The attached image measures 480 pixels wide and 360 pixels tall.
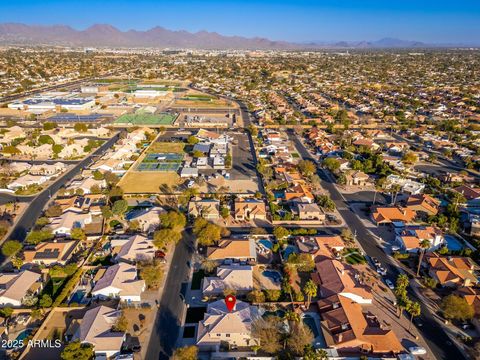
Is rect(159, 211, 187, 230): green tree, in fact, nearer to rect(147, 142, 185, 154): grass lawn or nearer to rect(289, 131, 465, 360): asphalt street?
rect(289, 131, 465, 360): asphalt street

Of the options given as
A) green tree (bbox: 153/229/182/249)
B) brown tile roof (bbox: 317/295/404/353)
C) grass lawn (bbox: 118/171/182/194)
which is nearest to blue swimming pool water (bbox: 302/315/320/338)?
brown tile roof (bbox: 317/295/404/353)

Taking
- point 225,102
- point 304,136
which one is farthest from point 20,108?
point 304,136

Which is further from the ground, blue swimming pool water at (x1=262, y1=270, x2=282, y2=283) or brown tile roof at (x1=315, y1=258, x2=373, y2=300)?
brown tile roof at (x1=315, y1=258, x2=373, y2=300)

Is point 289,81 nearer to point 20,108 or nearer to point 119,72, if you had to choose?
point 119,72

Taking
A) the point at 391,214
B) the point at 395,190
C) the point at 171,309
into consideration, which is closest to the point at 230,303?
the point at 171,309

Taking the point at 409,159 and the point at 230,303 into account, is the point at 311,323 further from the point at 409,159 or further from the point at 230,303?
the point at 409,159

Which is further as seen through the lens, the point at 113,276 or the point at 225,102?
the point at 225,102
